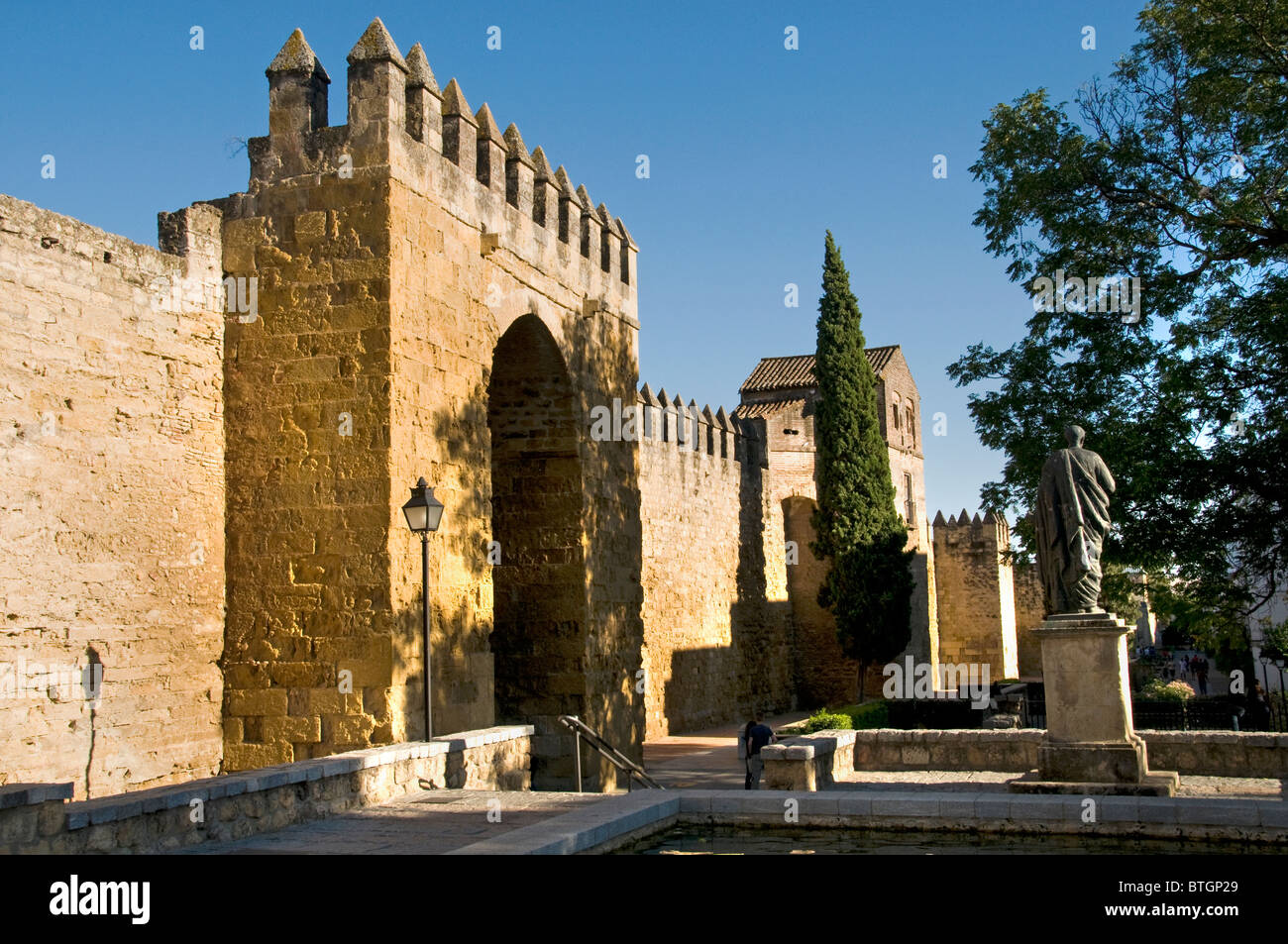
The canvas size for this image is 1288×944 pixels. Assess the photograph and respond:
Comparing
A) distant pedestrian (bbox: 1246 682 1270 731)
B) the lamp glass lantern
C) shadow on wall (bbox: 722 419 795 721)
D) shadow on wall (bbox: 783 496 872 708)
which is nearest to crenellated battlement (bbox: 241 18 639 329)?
the lamp glass lantern

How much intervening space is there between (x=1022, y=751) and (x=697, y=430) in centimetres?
1430

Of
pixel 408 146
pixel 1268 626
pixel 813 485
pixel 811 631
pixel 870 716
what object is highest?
pixel 408 146

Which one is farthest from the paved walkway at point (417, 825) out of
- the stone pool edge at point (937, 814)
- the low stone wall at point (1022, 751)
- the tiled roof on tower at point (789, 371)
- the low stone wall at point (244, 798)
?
the tiled roof on tower at point (789, 371)

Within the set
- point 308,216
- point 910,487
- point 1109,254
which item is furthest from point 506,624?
point 910,487

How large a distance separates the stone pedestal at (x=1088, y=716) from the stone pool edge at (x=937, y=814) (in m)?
2.45

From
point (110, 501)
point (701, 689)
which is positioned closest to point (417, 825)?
point (110, 501)

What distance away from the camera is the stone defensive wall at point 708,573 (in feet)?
75.2

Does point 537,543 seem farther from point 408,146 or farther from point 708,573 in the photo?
point 708,573

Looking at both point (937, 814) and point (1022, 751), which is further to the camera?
point (1022, 751)

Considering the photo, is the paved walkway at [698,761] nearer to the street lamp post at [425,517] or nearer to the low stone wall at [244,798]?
the low stone wall at [244,798]

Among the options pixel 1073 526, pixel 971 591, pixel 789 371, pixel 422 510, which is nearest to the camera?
pixel 422 510

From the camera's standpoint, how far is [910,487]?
122 feet

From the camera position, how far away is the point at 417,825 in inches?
278

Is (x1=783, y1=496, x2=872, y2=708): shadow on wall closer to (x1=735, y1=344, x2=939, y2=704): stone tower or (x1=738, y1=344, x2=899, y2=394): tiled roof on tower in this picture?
(x1=735, y1=344, x2=939, y2=704): stone tower
